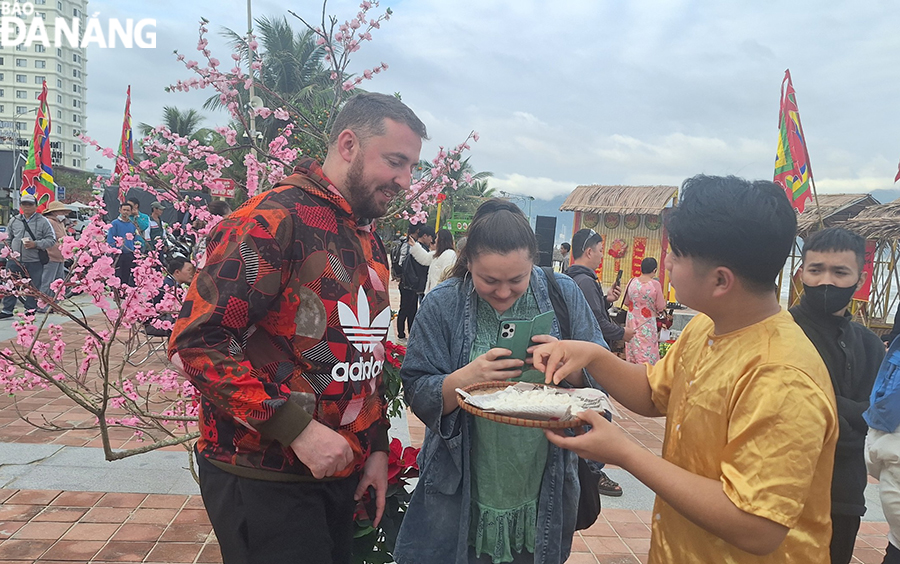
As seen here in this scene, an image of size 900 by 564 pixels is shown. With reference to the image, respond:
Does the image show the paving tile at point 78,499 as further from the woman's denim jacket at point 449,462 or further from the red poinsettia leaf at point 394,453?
the woman's denim jacket at point 449,462

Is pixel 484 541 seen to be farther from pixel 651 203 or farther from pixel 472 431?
pixel 651 203

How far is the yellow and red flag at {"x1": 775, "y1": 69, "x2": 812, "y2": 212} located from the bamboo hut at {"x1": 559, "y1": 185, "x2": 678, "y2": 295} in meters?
4.12

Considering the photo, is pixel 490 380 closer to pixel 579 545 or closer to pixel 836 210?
pixel 579 545

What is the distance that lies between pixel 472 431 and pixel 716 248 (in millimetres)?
991

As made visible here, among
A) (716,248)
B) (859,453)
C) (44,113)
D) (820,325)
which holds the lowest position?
(859,453)

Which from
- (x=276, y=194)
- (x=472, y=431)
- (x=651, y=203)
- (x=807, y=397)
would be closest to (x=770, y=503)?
(x=807, y=397)

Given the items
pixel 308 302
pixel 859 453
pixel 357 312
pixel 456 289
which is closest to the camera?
pixel 308 302

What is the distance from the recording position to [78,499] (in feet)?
10.8

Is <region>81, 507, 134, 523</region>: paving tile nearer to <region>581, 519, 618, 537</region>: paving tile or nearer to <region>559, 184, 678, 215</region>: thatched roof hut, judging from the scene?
<region>581, 519, 618, 537</region>: paving tile

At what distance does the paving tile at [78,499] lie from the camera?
323 centimetres

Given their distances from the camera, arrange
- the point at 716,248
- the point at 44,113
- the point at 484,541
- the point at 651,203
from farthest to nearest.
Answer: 1. the point at 651,203
2. the point at 44,113
3. the point at 484,541
4. the point at 716,248

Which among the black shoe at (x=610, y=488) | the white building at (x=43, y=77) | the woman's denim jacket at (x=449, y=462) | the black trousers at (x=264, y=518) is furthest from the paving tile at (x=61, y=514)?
the white building at (x=43, y=77)

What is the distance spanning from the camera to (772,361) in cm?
118

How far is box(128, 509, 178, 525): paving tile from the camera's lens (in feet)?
10.2
